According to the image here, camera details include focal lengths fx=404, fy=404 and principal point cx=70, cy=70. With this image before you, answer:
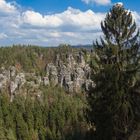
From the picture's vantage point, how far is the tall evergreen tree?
95.9 feet

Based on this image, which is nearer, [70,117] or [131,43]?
[131,43]

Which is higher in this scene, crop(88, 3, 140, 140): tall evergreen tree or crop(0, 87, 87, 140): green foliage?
crop(88, 3, 140, 140): tall evergreen tree

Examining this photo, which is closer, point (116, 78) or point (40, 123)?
point (116, 78)

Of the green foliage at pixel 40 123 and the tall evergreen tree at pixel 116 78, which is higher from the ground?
the tall evergreen tree at pixel 116 78

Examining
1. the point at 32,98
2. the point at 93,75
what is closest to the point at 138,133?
the point at 93,75

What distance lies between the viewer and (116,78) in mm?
29031

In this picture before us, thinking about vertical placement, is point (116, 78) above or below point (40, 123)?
above

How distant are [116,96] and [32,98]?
16450 centimetres

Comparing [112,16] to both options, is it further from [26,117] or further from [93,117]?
[26,117]

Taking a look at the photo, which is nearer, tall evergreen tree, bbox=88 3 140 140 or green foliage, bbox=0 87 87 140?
tall evergreen tree, bbox=88 3 140 140

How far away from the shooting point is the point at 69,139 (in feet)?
301

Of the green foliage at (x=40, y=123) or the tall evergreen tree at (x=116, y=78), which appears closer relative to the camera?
the tall evergreen tree at (x=116, y=78)

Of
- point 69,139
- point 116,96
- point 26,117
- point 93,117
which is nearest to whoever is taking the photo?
point 116,96

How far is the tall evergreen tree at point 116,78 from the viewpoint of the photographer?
95.9 ft
